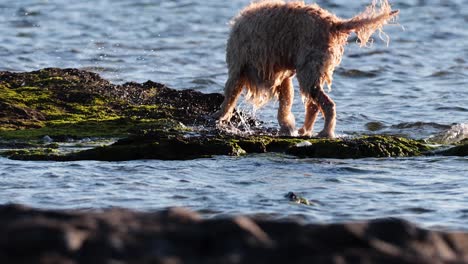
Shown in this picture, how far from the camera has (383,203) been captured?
341 inches

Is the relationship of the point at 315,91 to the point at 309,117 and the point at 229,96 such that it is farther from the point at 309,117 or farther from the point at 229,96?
the point at 229,96

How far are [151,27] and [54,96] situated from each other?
10.8 meters

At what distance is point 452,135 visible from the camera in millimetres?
12273

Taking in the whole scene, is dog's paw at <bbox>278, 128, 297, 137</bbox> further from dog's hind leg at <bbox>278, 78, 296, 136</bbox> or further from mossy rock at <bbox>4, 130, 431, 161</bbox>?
mossy rock at <bbox>4, 130, 431, 161</bbox>

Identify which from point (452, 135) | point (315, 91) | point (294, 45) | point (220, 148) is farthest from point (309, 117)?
point (220, 148)

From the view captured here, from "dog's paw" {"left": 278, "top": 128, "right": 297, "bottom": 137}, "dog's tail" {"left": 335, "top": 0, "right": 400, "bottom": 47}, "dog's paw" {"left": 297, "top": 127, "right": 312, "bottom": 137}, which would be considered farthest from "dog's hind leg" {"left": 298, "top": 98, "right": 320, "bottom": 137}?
"dog's tail" {"left": 335, "top": 0, "right": 400, "bottom": 47}

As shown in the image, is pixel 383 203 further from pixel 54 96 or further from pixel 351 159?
pixel 54 96

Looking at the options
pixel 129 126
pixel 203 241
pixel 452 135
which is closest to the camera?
pixel 203 241

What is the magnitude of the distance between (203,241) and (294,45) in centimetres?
707

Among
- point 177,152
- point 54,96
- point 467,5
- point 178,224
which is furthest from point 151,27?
point 178,224

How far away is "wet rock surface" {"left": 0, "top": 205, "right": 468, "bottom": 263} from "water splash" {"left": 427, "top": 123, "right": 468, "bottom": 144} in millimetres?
7645

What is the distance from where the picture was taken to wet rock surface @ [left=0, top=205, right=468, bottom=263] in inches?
154

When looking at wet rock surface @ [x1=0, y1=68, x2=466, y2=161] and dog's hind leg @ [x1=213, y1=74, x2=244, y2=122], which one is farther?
dog's hind leg @ [x1=213, y1=74, x2=244, y2=122]

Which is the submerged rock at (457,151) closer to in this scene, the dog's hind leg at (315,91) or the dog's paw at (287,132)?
the dog's hind leg at (315,91)
